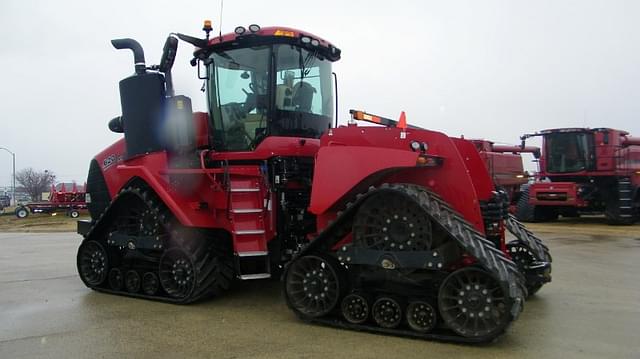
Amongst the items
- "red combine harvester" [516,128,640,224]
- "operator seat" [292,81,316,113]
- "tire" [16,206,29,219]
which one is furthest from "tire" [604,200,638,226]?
"tire" [16,206,29,219]

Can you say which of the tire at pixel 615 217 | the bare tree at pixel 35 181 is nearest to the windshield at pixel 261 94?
the tire at pixel 615 217

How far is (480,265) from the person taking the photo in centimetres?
464

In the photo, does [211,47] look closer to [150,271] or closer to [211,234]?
[211,234]

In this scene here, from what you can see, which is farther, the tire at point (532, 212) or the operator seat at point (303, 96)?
the tire at point (532, 212)

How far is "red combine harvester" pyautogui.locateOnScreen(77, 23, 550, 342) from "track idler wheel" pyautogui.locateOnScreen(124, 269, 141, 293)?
2 cm

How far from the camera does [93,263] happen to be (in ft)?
24.5

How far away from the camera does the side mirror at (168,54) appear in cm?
669

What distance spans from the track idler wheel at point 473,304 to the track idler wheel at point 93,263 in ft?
15.4

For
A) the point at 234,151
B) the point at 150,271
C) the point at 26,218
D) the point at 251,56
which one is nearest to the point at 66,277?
the point at 150,271

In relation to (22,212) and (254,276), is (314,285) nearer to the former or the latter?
(254,276)

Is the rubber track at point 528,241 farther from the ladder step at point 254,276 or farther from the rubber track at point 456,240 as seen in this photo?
the ladder step at point 254,276

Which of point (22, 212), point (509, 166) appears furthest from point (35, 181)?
point (509, 166)

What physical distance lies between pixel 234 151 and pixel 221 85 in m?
0.84

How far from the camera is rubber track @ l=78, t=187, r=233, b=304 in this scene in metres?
6.35
